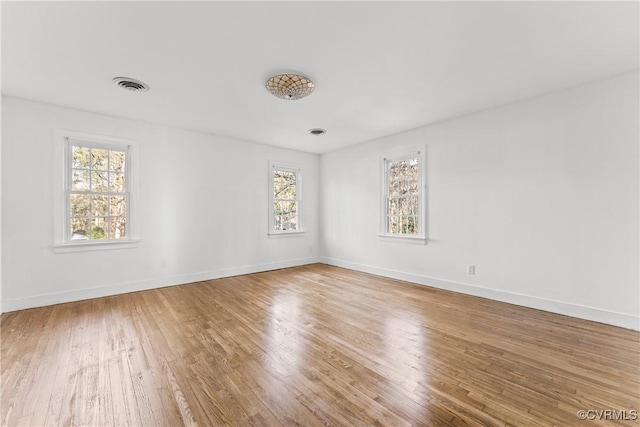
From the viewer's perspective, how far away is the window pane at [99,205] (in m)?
3.86

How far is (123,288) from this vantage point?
399 centimetres

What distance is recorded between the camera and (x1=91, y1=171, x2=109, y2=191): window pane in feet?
12.7

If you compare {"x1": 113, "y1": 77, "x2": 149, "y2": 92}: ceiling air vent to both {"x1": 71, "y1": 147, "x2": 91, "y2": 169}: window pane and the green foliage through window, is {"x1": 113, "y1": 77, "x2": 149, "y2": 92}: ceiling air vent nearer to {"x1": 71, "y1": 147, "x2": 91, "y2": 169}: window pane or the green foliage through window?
{"x1": 71, "y1": 147, "x2": 91, "y2": 169}: window pane

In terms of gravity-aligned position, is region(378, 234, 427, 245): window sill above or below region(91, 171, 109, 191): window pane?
below

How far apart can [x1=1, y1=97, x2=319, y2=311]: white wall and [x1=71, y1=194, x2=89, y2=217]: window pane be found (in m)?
0.23

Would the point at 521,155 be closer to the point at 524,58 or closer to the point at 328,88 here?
the point at 524,58

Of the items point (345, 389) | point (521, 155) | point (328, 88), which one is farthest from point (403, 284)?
point (328, 88)

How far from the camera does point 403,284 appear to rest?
4441 mm

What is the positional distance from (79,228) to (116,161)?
1077 millimetres

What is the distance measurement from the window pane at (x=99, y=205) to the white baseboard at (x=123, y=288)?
106cm

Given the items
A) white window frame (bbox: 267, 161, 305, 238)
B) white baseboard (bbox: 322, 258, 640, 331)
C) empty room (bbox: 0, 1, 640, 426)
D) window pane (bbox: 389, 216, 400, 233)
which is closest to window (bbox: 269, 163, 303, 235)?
white window frame (bbox: 267, 161, 305, 238)

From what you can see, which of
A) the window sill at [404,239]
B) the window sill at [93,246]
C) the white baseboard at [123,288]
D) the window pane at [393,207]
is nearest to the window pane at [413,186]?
the window pane at [393,207]

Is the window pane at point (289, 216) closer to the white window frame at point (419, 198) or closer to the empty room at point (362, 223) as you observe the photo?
the empty room at point (362, 223)

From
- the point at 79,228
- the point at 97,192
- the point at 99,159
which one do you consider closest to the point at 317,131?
the point at 99,159
